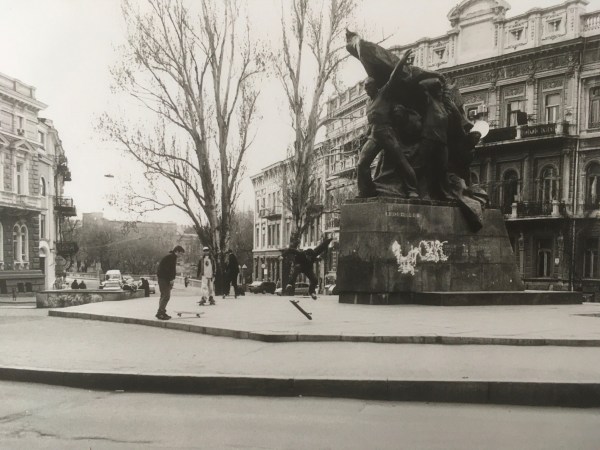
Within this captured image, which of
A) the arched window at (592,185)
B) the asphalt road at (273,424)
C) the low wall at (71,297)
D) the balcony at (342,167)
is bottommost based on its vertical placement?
the low wall at (71,297)

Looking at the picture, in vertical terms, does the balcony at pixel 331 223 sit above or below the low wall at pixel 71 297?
above

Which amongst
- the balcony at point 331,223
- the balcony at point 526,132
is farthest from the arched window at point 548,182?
the balcony at point 331,223

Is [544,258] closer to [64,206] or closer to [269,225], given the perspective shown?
[64,206]

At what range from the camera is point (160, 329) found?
35.5 ft

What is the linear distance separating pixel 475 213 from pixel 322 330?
5415 mm

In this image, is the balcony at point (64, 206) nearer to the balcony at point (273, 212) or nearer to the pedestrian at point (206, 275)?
the pedestrian at point (206, 275)

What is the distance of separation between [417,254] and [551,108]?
26984 mm

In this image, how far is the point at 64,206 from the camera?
36.0 meters

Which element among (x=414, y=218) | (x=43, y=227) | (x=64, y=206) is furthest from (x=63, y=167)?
(x=414, y=218)

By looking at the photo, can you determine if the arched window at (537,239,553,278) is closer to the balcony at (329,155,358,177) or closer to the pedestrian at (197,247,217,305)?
the balcony at (329,155,358,177)

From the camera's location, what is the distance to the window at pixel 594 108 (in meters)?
26.5

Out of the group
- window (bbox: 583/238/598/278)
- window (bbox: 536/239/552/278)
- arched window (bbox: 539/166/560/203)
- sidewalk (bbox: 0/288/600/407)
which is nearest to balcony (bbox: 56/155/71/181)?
sidewalk (bbox: 0/288/600/407)

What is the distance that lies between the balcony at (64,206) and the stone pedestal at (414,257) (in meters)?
25.8

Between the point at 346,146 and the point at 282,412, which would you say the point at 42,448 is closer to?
the point at 282,412
